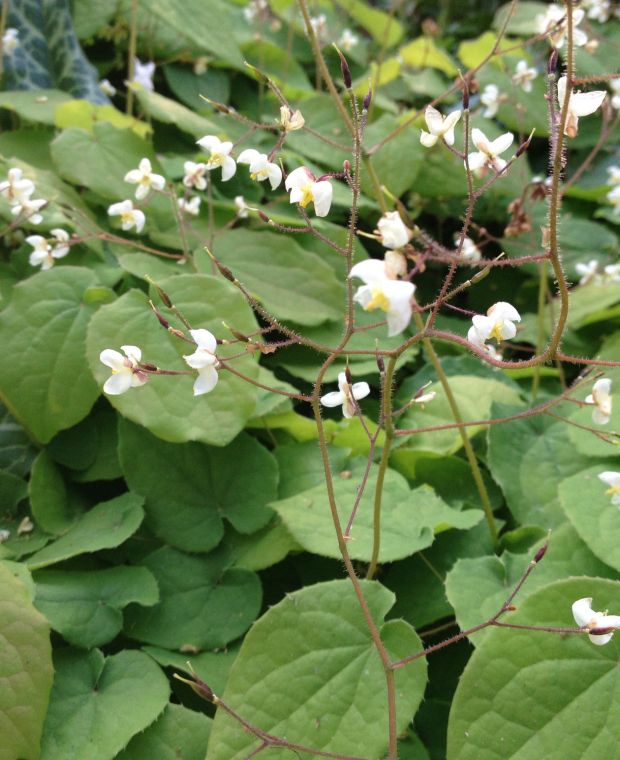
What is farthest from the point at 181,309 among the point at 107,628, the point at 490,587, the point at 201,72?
the point at 201,72

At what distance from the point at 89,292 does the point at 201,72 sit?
1357 millimetres

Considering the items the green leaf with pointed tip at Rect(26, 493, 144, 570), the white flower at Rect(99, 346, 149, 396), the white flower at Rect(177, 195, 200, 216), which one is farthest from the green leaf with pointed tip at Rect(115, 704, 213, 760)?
the white flower at Rect(177, 195, 200, 216)

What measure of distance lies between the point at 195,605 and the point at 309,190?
2.58 feet

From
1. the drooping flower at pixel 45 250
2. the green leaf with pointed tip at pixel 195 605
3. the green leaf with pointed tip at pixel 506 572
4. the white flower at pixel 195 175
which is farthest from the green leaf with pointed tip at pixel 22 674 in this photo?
the white flower at pixel 195 175

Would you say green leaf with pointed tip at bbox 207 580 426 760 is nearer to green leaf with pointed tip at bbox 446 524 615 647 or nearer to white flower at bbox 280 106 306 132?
green leaf with pointed tip at bbox 446 524 615 647

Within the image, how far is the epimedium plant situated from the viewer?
3.36 feet

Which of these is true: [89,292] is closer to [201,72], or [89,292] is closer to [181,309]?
[181,309]

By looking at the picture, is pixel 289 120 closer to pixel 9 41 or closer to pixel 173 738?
pixel 173 738

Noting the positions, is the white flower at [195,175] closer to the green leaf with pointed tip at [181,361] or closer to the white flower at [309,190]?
the green leaf with pointed tip at [181,361]

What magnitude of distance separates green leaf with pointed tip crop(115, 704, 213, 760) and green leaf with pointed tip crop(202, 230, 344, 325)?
95cm

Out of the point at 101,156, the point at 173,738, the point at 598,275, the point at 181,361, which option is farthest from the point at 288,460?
the point at 598,275

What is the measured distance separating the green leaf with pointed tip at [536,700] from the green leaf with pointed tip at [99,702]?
0.45 metres

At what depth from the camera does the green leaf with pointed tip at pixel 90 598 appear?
A: 1.25m

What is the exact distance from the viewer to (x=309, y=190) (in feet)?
3.01
